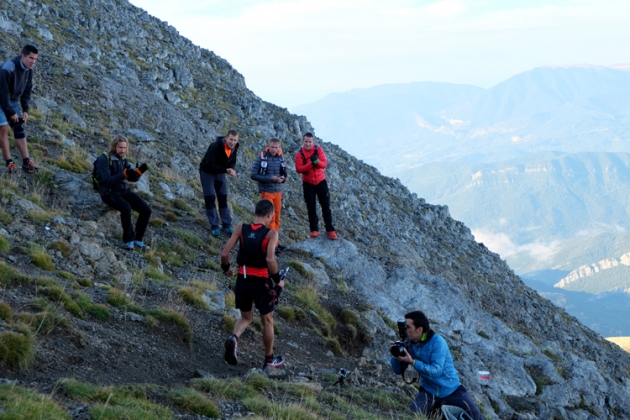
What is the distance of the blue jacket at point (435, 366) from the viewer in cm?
823

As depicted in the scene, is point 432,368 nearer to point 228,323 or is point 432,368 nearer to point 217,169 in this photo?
point 228,323

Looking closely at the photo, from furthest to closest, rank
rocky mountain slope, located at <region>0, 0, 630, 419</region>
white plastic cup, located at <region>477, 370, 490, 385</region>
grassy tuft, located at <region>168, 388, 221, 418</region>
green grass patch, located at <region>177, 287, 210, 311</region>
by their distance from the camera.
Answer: white plastic cup, located at <region>477, 370, 490, 385</region> → green grass patch, located at <region>177, 287, 210, 311</region> → rocky mountain slope, located at <region>0, 0, 630, 419</region> → grassy tuft, located at <region>168, 388, 221, 418</region>

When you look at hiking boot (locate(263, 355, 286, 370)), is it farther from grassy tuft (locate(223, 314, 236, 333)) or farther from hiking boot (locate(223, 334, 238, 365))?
grassy tuft (locate(223, 314, 236, 333))

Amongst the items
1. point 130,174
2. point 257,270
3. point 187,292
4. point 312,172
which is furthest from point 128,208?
point 312,172

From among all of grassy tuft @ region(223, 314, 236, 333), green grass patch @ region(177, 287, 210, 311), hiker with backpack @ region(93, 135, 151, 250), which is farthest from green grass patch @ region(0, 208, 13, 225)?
grassy tuft @ region(223, 314, 236, 333)

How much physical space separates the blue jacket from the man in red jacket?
6727 mm

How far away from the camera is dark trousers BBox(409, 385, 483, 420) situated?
8.22 metres

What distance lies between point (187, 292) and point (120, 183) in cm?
283

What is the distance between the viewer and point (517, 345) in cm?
1905

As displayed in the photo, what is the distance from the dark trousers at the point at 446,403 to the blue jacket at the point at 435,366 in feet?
0.21

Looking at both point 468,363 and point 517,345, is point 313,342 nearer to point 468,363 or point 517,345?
point 468,363

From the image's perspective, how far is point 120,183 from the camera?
1218 cm

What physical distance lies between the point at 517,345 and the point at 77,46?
2380 centimetres

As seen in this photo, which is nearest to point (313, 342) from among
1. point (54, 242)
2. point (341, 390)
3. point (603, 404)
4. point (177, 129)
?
point (341, 390)
